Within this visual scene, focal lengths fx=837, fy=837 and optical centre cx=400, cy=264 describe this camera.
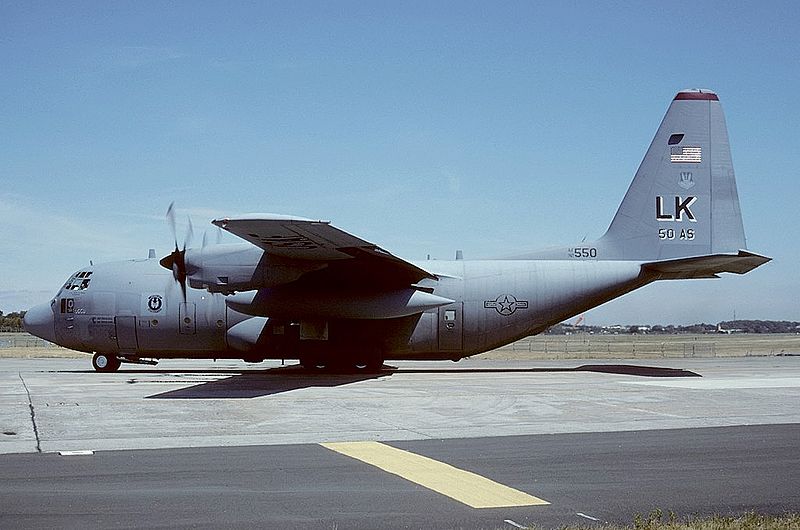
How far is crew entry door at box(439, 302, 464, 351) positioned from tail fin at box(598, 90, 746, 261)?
630cm

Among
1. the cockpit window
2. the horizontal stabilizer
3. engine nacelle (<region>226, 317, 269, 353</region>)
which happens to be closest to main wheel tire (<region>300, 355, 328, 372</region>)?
engine nacelle (<region>226, 317, 269, 353</region>)

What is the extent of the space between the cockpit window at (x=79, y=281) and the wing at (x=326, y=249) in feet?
26.5

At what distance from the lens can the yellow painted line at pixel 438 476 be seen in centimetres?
889

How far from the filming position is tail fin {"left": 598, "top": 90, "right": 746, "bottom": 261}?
27.6 meters

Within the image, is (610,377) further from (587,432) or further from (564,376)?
(587,432)

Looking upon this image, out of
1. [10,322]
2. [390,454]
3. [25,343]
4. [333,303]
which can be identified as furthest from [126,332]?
[10,322]

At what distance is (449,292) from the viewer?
27.1 metres

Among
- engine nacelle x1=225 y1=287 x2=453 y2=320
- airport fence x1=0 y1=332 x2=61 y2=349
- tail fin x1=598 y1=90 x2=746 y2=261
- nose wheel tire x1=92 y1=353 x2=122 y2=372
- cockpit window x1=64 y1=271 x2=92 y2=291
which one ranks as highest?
tail fin x1=598 y1=90 x2=746 y2=261

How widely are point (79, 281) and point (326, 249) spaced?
1056cm

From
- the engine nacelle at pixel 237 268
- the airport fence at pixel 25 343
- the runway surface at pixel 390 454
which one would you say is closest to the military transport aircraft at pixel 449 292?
the engine nacelle at pixel 237 268

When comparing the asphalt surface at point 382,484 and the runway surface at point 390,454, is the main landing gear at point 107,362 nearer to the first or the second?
the runway surface at point 390,454

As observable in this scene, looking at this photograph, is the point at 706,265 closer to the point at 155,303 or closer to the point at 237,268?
the point at 237,268

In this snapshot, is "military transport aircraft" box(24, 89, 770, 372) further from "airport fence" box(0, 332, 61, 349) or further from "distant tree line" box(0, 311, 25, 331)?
"distant tree line" box(0, 311, 25, 331)

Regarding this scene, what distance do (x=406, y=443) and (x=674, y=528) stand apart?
595 cm
